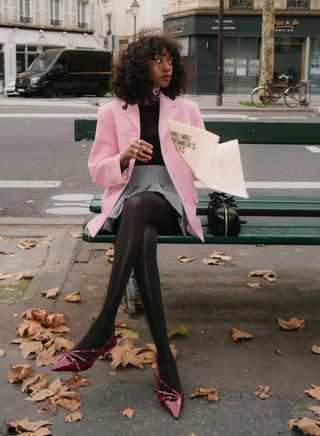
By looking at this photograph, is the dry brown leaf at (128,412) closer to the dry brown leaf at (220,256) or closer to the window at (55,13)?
the dry brown leaf at (220,256)

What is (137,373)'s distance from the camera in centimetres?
304

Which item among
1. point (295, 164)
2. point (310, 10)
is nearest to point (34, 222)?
point (295, 164)

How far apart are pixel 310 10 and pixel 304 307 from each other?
32.5m

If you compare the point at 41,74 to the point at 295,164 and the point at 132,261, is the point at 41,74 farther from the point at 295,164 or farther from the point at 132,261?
the point at 132,261

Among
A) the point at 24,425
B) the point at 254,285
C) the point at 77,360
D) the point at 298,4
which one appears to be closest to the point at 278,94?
the point at 298,4

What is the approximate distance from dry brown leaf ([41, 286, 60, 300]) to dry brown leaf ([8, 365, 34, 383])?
0.90 m

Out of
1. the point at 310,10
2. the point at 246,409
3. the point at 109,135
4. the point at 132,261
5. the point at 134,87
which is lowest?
the point at 246,409

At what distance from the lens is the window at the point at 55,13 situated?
46.5m

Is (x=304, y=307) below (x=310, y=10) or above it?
below

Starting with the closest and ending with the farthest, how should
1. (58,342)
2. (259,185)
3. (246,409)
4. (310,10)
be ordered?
(246,409)
(58,342)
(259,185)
(310,10)

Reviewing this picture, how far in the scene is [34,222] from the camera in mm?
5801

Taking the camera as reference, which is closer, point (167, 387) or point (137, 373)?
point (167, 387)

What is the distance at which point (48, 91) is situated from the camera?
2884 cm

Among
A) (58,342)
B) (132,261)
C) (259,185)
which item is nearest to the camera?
(132,261)
